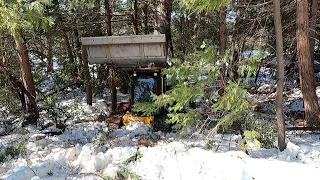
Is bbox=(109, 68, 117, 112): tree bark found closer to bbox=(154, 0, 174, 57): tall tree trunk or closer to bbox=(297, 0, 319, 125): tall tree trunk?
bbox=(154, 0, 174, 57): tall tree trunk

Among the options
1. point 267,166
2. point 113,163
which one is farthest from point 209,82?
Answer: point 113,163

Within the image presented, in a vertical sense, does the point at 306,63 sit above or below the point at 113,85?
above

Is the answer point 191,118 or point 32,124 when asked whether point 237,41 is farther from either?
point 32,124

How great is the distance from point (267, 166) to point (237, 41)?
562cm

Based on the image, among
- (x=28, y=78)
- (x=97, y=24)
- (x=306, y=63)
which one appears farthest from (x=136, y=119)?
(x=306, y=63)

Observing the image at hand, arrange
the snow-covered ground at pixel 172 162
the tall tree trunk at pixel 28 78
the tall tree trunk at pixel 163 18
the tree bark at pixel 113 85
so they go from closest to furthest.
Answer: the snow-covered ground at pixel 172 162 < the tall tree trunk at pixel 28 78 < the tall tree trunk at pixel 163 18 < the tree bark at pixel 113 85

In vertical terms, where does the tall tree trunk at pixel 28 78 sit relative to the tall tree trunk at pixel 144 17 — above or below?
below

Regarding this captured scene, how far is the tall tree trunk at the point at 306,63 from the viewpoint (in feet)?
22.1

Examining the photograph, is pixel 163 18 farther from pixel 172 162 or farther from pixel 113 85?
pixel 172 162

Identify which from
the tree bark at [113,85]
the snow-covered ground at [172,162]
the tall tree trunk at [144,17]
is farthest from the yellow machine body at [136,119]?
the tall tree trunk at [144,17]

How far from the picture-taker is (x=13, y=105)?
11305 millimetres

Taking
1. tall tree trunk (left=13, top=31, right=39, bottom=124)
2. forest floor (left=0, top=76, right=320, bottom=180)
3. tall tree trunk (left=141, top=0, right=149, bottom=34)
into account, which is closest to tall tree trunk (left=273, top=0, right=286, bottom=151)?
forest floor (left=0, top=76, right=320, bottom=180)

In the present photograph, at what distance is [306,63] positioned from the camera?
24.0ft

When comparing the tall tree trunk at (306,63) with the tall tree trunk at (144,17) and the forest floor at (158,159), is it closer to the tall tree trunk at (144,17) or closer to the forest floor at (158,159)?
the forest floor at (158,159)
